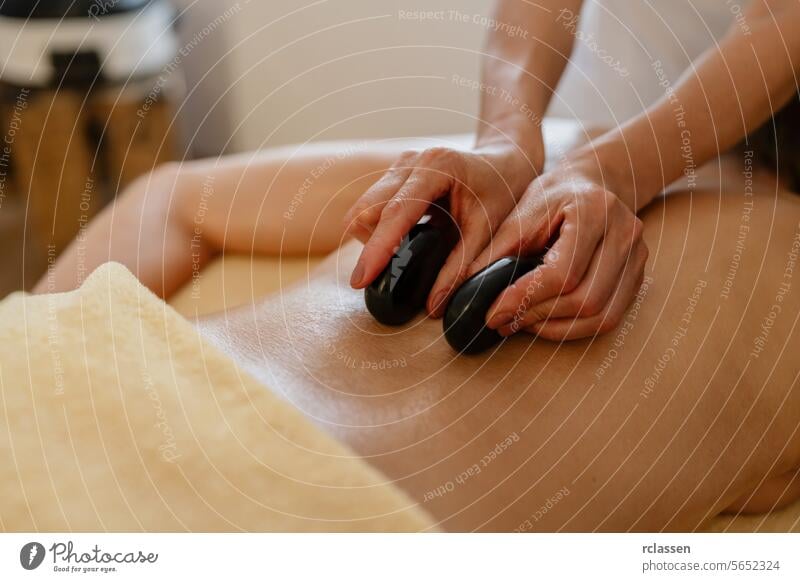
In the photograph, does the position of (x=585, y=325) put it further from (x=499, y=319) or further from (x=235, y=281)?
(x=235, y=281)

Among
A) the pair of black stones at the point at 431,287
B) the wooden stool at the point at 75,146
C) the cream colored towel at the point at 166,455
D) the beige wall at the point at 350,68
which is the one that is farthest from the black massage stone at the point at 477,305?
the wooden stool at the point at 75,146

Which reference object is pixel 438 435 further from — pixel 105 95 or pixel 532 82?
pixel 105 95

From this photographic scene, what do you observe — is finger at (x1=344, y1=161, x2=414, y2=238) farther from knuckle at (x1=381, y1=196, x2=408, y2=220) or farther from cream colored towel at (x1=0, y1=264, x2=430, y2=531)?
cream colored towel at (x1=0, y1=264, x2=430, y2=531)

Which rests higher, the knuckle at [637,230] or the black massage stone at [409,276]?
the knuckle at [637,230]

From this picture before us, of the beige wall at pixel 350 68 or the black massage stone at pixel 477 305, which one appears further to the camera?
the beige wall at pixel 350 68

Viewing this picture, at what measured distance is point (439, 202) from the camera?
56 centimetres

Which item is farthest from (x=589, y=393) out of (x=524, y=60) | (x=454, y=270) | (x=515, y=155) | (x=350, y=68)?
(x=350, y=68)

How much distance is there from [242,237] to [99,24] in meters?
0.61

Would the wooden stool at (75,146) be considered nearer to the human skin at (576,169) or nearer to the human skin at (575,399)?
the human skin at (576,169)

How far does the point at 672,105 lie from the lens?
2.21 ft

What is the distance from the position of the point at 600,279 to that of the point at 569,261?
0.08 feet

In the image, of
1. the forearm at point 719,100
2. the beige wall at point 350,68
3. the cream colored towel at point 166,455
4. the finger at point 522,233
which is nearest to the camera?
the cream colored towel at point 166,455

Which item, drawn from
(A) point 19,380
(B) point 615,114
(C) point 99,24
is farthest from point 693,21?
(C) point 99,24

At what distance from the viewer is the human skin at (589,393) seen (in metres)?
0.48
